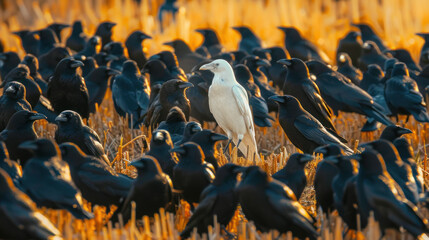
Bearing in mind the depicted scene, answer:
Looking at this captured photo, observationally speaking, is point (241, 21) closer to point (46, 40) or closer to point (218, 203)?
point (46, 40)

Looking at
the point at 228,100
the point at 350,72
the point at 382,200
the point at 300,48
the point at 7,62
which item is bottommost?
the point at 300,48

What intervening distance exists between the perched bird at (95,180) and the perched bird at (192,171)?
14.4 inches

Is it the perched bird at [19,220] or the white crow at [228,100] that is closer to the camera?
the perched bird at [19,220]

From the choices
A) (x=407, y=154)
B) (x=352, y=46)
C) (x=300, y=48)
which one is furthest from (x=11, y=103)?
(x=352, y=46)

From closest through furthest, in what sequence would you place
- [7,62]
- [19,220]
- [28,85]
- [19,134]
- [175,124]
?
[19,220] → [19,134] → [175,124] → [28,85] → [7,62]

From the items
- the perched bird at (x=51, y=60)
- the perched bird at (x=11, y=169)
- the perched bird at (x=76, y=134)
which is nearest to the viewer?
the perched bird at (x=11, y=169)

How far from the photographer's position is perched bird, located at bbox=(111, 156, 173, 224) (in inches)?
191

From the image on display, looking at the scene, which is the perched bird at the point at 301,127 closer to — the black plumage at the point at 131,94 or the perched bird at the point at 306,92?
the perched bird at the point at 306,92

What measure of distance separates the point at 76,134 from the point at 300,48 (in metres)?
6.22

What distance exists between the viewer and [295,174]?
5422mm

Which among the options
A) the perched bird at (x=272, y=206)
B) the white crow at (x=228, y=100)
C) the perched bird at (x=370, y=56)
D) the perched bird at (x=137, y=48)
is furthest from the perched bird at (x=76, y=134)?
the perched bird at (x=370, y=56)

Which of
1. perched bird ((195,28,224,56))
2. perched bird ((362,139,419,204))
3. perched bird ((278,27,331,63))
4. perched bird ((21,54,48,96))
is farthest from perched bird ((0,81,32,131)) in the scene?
perched bird ((195,28,224,56))

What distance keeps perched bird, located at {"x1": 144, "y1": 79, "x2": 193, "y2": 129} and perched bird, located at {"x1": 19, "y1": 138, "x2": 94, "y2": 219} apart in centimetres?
283

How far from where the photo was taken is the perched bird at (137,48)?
11.4 meters
